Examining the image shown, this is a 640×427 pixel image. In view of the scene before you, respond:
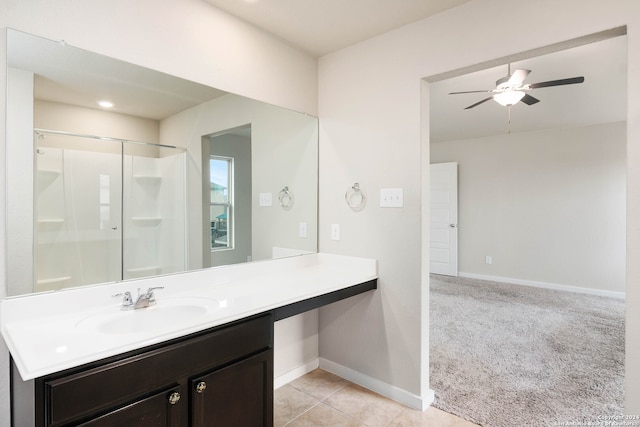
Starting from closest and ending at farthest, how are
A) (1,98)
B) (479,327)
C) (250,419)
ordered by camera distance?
1. (1,98)
2. (250,419)
3. (479,327)

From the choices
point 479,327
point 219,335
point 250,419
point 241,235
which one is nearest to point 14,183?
point 219,335

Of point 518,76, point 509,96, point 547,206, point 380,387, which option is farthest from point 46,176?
point 547,206

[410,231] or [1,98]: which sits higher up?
[1,98]

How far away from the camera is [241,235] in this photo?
212 cm

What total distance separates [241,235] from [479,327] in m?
2.69

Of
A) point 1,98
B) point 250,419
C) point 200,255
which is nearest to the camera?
point 1,98

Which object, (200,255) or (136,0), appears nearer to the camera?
(136,0)

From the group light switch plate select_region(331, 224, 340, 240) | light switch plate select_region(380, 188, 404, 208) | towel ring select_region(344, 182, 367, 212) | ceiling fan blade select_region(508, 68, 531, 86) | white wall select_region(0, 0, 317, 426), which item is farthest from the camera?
ceiling fan blade select_region(508, 68, 531, 86)

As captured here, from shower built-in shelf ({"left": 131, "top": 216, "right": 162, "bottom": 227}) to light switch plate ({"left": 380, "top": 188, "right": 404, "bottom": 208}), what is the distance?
1304 mm

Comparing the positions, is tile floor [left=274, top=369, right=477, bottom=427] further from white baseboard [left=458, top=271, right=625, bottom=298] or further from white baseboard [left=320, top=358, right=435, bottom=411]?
white baseboard [left=458, top=271, right=625, bottom=298]

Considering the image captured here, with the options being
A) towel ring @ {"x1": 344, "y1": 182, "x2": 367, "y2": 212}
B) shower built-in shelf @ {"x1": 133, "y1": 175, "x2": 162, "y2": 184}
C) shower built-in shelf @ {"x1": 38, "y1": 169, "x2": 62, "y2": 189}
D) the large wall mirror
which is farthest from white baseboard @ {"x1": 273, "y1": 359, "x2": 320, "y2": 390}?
shower built-in shelf @ {"x1": 38, "y1": 169, "x2": 62, "y2": 189}

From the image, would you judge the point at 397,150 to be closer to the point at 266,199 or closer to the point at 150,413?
the point at 266,199

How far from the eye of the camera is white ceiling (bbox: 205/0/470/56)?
183 cm

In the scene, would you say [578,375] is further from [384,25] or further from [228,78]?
[228,78]
